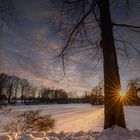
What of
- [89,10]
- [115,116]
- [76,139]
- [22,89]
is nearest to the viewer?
[76,139]

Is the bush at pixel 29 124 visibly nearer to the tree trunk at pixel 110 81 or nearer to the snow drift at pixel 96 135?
the tree trunk at pixel 110 81

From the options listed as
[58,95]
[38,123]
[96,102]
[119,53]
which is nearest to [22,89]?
[96,102]

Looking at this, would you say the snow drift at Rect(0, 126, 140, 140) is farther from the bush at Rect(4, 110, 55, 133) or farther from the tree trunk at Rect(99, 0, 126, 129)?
the bush at Rect(4, 110, 55, 133)

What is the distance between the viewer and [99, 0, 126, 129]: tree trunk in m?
5.56

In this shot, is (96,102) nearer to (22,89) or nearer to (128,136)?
(22,89)

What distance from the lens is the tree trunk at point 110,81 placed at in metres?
5.56

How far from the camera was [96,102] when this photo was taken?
9869 cm

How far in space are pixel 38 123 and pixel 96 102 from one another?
8643cm

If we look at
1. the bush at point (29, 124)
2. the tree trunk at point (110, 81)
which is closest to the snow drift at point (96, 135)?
the tree trunk at point (110, 81)

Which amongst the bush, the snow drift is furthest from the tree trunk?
the bush

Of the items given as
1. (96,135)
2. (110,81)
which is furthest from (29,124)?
(96,135)

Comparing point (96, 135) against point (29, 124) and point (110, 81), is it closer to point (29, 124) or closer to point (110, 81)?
point (110, 81)

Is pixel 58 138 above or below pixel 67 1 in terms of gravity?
below

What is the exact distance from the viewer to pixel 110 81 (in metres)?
5.81
